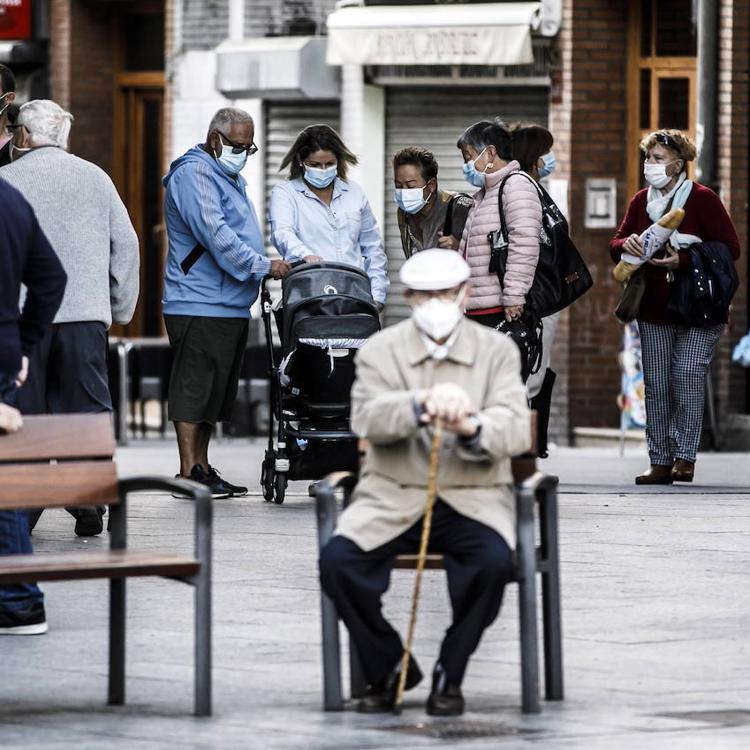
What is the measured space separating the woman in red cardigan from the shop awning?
6.05 m

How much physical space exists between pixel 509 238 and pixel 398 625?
367cm

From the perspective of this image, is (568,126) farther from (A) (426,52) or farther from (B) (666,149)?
(B) (666,149)

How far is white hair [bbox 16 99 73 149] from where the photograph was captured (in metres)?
9.97

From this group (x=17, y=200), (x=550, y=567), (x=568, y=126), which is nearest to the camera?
(x=550, y=567)

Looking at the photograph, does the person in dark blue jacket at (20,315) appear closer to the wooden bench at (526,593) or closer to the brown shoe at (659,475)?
the wooden bench at (526,593)

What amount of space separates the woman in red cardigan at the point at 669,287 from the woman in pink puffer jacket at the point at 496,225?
1153 millimetres

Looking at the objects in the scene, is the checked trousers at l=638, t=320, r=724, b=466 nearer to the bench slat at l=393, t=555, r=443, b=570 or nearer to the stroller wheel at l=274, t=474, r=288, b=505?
the stroller wheel at l=274, t=474, r=288, b=505

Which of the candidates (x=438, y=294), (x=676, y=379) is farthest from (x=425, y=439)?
(x=676, y=379)

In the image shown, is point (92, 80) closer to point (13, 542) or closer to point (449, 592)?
point (13, 542)

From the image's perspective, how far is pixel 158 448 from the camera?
1900 cm

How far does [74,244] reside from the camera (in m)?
10.2

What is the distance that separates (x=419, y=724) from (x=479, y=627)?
321 mm

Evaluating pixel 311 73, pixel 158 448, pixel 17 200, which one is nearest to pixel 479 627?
pixel 17 200

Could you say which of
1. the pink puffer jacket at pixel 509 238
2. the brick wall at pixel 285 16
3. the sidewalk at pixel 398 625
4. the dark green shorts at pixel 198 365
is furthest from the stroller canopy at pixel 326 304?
the brick wall at pixel 285 16
